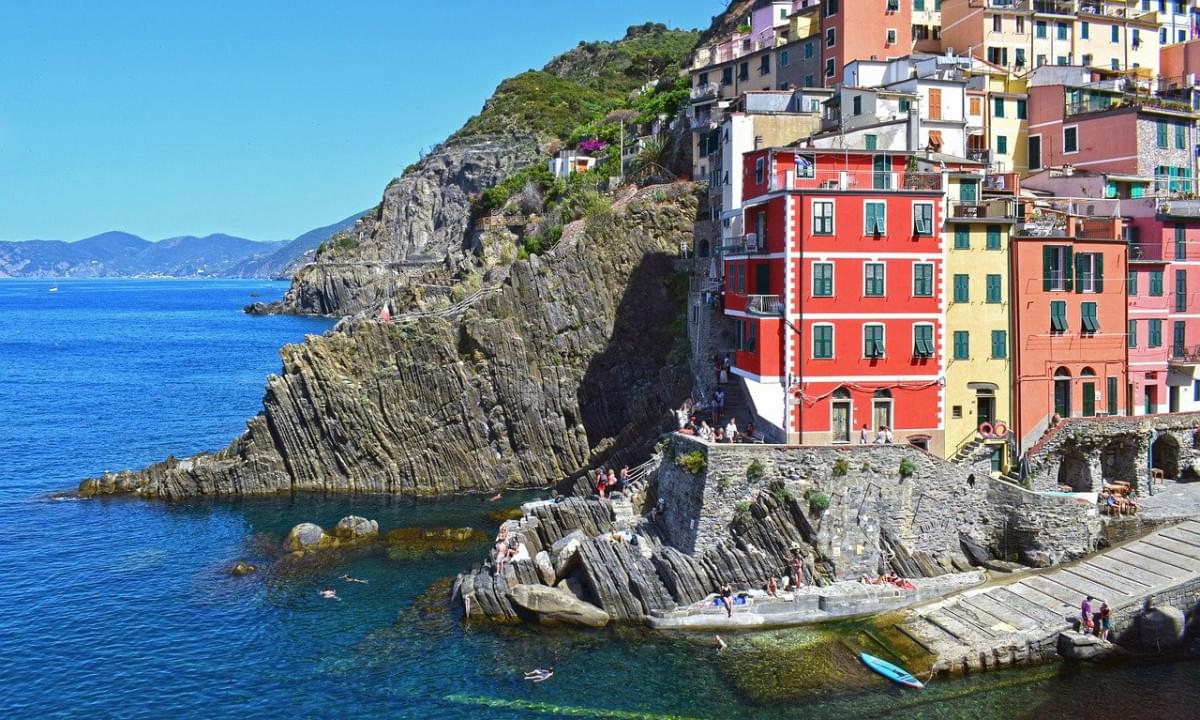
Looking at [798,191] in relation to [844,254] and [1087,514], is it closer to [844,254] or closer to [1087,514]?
[844,254]

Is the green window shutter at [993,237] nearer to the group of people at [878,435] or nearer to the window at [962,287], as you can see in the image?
the window at [962,287]

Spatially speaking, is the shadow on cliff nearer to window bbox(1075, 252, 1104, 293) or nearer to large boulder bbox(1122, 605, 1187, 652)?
window bbox(1075, 252, 1104, 293)

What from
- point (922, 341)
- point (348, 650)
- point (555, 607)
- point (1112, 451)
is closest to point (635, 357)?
point (922, 341)

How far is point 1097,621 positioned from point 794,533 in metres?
10.9

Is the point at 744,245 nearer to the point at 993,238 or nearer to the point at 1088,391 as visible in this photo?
the point at 993,238

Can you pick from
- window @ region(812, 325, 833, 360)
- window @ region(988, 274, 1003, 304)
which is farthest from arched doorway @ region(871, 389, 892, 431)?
window @ region(988, 274, 1003, 304)

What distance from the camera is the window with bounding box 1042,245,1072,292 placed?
44.4 meters

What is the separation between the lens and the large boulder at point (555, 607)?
38188mm

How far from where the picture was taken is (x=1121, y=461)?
1816 inches

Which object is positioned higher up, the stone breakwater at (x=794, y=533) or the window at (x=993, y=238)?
the window at (x=993, y=238)

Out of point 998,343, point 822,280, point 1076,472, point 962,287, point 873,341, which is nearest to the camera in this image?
point 822,280

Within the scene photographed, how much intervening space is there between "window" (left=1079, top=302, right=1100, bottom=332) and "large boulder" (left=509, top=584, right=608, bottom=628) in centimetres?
2575

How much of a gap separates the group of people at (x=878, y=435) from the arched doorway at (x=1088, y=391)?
1032 centimetres

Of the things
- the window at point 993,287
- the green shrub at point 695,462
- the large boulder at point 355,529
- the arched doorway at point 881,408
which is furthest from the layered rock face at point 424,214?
the green shrub at point 695,462
